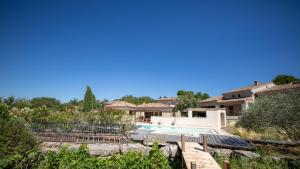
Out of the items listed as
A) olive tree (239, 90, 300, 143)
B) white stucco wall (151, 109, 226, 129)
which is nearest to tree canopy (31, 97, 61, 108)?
white stucco wall (151, 109, 226, 129)

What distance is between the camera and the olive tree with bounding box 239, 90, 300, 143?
1020 centimetres

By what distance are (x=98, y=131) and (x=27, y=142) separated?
6005 millimetres

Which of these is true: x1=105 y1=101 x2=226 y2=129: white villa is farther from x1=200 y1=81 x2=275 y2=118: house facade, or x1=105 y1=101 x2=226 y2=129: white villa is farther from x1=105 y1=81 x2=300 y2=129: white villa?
x1=200 y1=81 x2=275 y2=118: house facade

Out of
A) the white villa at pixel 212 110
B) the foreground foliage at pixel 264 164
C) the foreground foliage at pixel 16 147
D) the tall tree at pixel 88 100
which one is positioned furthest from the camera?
the tall tree at pixel 88 100

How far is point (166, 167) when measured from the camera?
317 inches

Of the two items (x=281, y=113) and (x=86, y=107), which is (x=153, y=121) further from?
(x=281, y=113)

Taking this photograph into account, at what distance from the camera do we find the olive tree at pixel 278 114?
33.4 ft

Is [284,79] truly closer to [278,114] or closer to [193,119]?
[193,119]

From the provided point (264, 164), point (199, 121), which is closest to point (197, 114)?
point (199, 121)

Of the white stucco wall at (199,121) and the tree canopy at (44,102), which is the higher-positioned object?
the tree canopy at (44,102)

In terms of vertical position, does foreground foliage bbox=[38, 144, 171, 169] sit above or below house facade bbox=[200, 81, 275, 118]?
below

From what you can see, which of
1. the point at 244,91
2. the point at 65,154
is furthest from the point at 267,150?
the point at 244,91

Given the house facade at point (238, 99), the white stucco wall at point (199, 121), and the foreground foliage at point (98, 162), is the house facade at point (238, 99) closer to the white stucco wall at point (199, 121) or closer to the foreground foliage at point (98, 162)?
the white stucco wall at point (199, 121)

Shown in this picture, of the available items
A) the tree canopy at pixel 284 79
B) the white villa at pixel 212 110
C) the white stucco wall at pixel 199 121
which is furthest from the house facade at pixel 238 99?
the tree canopy at pixel 284 79
